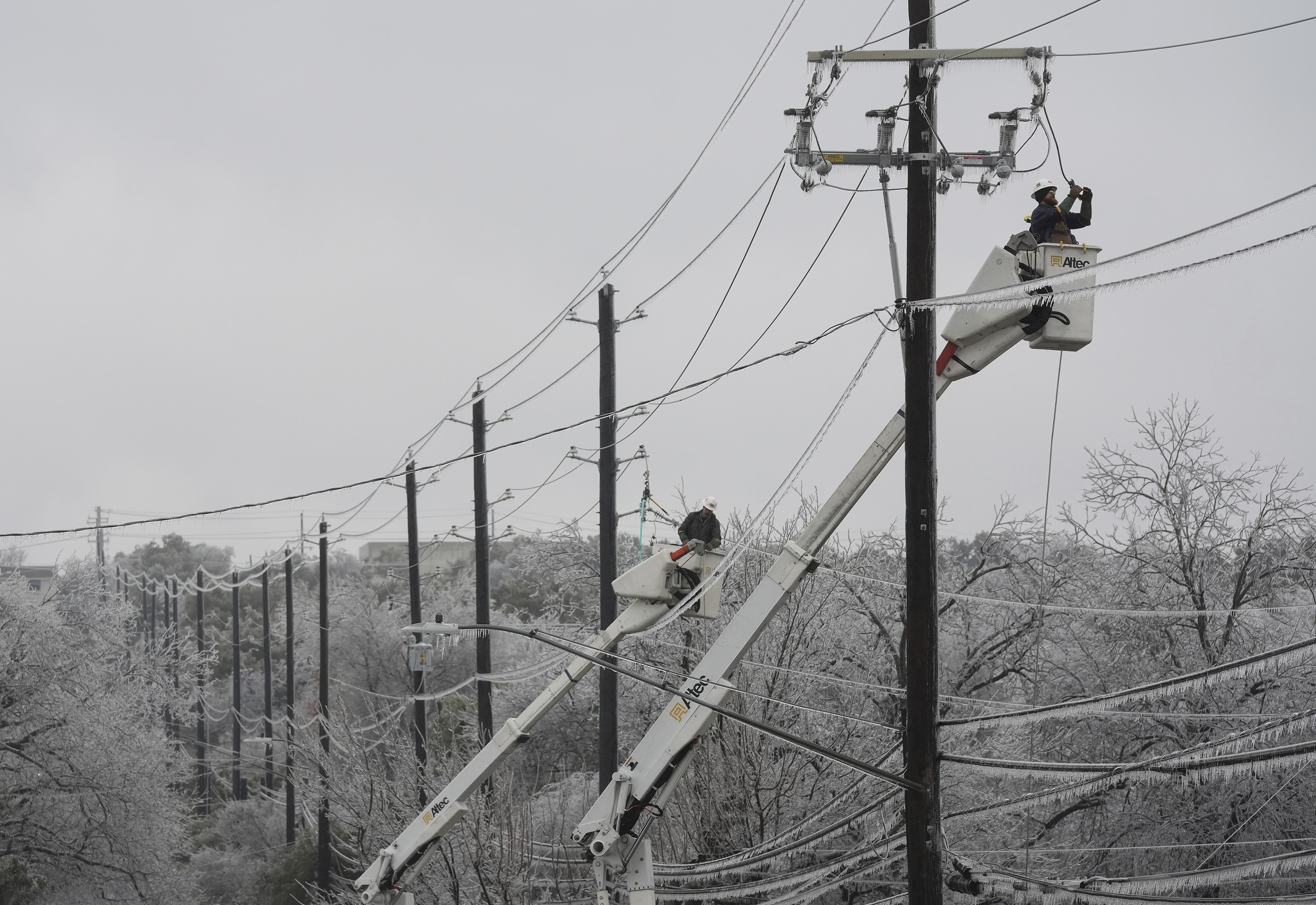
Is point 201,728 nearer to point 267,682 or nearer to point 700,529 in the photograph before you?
point 267,682

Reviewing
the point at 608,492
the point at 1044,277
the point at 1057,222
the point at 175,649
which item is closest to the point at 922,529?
the point at 1044,277

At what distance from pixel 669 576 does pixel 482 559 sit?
9.82m

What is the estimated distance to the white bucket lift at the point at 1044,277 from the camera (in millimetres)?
8789

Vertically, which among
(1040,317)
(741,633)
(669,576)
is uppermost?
(1040,317)

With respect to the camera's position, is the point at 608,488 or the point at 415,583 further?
the point at 415,583

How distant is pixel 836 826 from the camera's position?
1012 centimetres

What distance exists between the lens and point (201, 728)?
68.1 meters

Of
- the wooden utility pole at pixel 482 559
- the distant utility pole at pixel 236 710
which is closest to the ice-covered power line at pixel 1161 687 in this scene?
the wooden utility pole at pixel 482 559

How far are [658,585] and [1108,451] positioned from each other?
11.6m

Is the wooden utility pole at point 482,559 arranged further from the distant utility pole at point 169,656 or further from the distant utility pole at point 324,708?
the distant utility pole at point 169,656

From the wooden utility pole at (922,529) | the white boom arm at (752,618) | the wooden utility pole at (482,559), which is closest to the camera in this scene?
the wooden utility pole at (922,529)

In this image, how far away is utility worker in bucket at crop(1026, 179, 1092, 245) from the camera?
→ 8953 mm

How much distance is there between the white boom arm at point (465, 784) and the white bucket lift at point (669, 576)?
0.57 ft

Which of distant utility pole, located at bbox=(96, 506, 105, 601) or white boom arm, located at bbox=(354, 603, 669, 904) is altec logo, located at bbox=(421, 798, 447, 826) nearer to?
white boom arm, located at bbox=(354, 603, 669, 904)
